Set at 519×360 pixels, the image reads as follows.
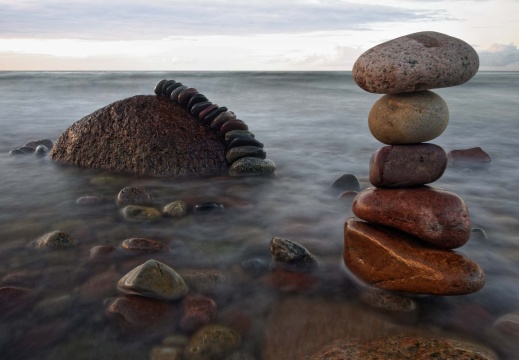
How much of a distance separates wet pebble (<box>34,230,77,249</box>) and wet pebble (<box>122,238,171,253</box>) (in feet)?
1.56

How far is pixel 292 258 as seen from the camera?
3496 mm

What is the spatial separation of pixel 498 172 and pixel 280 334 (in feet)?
18.5

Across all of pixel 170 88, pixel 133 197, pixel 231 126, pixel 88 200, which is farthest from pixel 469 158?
pixel 88 200

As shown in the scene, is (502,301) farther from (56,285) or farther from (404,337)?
(56,285)

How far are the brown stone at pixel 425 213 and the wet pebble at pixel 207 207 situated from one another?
1.91 meters

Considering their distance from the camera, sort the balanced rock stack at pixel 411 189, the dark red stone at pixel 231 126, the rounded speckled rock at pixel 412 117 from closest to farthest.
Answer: the balanced rock stack at pixel 411 189 → the rounded speckled rock at pixel 412 117 → the dark red stone at pixel 231 126

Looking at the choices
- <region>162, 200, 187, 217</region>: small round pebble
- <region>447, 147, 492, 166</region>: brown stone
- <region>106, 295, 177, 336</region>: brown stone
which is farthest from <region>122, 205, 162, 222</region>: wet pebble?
<region>447, 147, 492, 166</region>: brown stone

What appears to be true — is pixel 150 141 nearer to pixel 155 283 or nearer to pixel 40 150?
pixel 40 150

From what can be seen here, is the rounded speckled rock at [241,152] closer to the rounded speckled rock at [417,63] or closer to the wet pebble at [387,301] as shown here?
the rounded speckled rock at [417,63]

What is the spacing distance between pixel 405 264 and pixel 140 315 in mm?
1816

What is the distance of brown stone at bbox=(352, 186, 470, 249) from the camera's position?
3.15m

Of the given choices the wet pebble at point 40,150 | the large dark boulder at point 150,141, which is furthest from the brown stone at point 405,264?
the wet pebble at point 40,150

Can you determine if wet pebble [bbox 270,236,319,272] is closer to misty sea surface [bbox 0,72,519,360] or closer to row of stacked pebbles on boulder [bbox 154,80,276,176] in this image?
misty sea surface [bbox 0,72,519,360]

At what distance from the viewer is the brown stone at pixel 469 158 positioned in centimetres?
746
